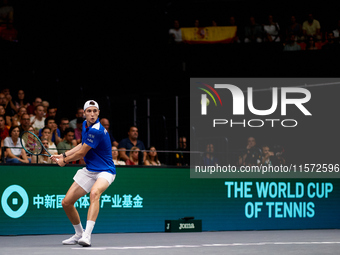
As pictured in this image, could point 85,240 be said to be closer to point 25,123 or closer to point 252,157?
point 25,123

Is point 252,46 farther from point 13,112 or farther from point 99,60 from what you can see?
point 13,112

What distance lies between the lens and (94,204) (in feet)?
29.0

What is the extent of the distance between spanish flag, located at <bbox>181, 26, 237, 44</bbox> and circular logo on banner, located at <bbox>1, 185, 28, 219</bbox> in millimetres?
9891

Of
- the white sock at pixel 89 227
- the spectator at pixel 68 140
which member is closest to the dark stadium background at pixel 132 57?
the spectator at pixel 68 140

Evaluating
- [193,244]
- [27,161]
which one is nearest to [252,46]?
[27,161]

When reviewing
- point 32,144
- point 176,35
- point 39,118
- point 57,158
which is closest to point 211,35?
point 176,35

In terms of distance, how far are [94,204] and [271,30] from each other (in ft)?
42.1

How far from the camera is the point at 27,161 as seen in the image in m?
12.1

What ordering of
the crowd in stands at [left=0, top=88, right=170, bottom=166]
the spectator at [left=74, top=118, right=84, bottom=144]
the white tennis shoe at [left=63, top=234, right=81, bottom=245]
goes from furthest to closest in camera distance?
the spectator at [left=74, top=118, right=84, bottom=144]
the crowd in stands at [left=0, top=88, right=170, bottom=166]
the white tennis shoe at [left=63, top=234, right=81, bottom=245]

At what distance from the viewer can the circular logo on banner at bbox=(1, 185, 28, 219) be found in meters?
11.4

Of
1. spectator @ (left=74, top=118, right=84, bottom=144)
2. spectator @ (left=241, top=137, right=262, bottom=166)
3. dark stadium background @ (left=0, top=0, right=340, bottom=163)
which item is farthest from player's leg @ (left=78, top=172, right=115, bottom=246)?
dark stadium background @ (left=0, top=0, right=340, bottom=163)

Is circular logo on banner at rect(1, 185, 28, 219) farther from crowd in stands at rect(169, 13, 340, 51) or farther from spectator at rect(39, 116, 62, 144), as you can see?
crowd in stands at rect(169, 13, 340, 51)

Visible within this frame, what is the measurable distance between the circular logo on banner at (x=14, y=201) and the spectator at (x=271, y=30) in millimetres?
10949

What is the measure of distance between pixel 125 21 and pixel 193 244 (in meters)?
13.5
